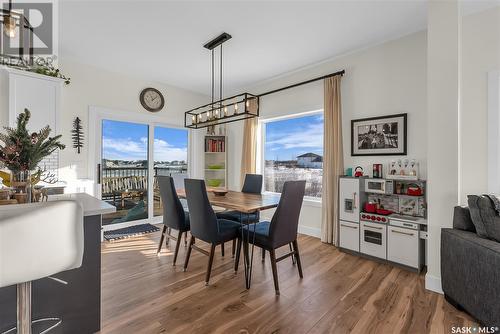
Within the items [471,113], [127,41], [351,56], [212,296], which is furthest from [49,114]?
[471,113]

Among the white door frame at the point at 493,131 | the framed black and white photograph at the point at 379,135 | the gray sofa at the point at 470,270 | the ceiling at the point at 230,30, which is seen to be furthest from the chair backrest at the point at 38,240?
the white door frame at the point at 493,131

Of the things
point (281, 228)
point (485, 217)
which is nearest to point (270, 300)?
point (281, 228)

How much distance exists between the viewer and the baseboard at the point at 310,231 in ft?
12.3

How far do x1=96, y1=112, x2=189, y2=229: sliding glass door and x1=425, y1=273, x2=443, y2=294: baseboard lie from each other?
14.1 ft

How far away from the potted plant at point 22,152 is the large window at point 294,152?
11.1 feet

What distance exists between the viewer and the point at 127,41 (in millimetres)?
3055

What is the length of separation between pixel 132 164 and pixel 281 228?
3290 millimetres

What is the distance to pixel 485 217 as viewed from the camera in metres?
1.76

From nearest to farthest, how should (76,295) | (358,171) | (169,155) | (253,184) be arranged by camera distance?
(76,295) < (358,171) < (253,184) < (169,155)

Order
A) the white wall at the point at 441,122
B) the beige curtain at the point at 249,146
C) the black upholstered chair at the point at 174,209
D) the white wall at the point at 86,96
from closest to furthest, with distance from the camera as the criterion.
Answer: the white wall at the point at 441,122 < the black upholstered chair at the point at 174,209 < the white wall at the point at 86,96 < the beige curtain at the point at 249,146

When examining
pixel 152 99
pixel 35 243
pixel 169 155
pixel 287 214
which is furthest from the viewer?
pixel 169 155

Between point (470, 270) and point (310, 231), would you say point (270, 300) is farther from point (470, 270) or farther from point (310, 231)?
point (310, 231)

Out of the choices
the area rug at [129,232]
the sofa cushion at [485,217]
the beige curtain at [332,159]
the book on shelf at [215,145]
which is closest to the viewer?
the sofa cushion at [485,217]

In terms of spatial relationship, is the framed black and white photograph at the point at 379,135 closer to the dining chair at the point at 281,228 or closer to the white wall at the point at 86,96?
the dining chair at the point at 281,228
